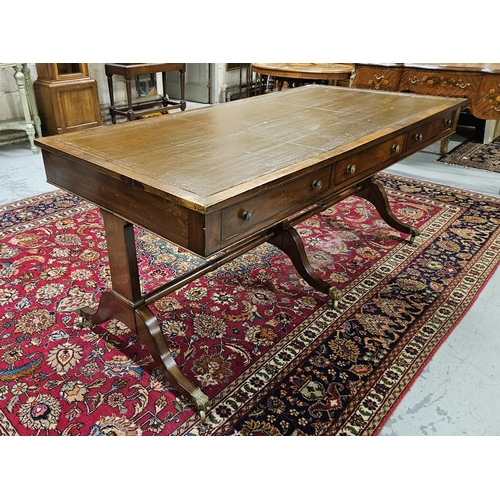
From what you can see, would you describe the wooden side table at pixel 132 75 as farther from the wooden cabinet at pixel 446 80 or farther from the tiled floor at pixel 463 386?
the tiled floor at pixel 463 386

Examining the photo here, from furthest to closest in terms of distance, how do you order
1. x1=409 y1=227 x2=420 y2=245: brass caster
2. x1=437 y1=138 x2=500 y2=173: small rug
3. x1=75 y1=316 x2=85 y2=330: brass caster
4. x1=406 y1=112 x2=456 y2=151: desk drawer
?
x1=437 y1=138 x2=500 y2=173: small rug → x1=409 y1=227 x2=420 y2=245: brass caster → x1=406 y1=112 x2=456 y2=151: desk drawer → x1=75 y1=316 x2=85 y2=330: brass caster

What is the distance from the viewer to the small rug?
4492 mm

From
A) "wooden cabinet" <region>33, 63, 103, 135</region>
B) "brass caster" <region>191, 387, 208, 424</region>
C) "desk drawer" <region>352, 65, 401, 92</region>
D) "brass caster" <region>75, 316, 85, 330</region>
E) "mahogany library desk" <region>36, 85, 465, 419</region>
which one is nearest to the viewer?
"mahogany library desk" <region>36, 85, 465, 419</region>

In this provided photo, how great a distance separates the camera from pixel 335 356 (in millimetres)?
1983

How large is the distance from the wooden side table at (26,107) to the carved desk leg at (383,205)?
2908mm

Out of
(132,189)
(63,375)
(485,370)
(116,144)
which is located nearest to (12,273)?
(63,375)

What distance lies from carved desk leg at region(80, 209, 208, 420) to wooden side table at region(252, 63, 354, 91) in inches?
132

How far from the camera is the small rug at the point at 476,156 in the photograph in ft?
14.7

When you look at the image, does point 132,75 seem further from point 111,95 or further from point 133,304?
point 133,304

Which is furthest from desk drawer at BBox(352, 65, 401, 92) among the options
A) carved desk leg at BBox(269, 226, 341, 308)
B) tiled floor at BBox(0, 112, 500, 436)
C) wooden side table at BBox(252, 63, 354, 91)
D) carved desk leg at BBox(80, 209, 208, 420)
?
carved desk leg at BBox(80, 209, 208, 420)

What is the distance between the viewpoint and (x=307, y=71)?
4480 millimetres

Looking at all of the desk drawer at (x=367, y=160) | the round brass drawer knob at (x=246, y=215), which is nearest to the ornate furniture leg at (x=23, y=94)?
the desk drawer at (x=367, y=160)

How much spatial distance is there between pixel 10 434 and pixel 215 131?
53.7 inches

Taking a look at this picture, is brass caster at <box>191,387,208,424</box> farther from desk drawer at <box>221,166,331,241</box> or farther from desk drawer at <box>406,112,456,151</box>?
desk drawer at <box>406,112,456,151</box>
